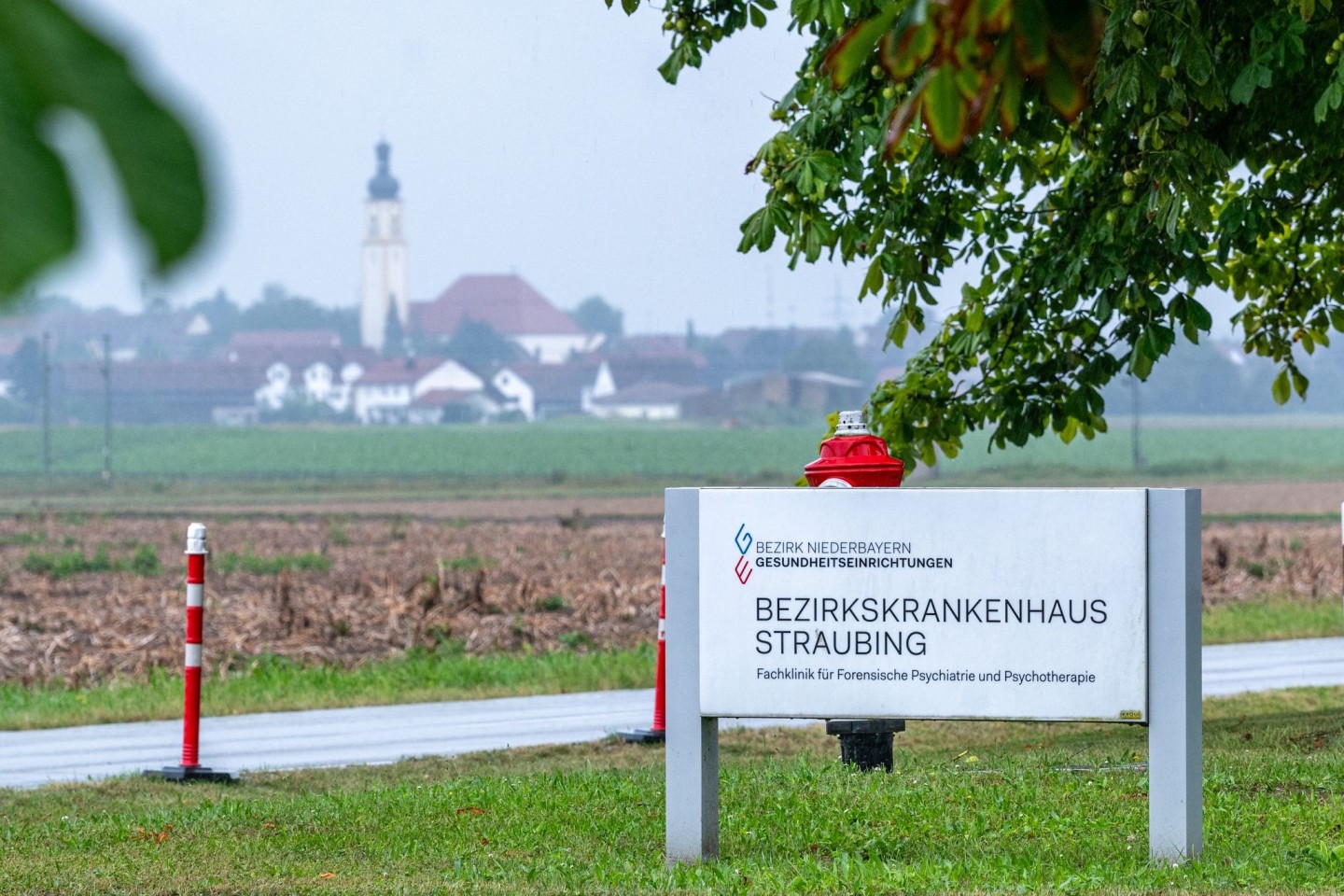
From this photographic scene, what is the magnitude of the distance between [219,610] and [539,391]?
12358cm

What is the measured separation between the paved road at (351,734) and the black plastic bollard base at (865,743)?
100 centimetres

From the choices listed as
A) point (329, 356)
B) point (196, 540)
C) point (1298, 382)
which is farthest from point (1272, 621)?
point (329, 356)

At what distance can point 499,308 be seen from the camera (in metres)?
176

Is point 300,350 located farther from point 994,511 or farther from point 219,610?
point 994,511

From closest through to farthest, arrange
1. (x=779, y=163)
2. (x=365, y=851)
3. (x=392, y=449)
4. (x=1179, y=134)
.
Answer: (x=365, y=851) → (x=1179, y=134) → (x=779, y=163) → (x=392, y=449)

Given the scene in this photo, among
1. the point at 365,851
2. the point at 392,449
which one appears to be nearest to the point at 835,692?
the point at 365,851

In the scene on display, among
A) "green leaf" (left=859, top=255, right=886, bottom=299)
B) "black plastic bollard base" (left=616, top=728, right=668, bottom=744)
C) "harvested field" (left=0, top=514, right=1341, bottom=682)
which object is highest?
"green leaf" (left=859, top=255, right=886, bottom=299)

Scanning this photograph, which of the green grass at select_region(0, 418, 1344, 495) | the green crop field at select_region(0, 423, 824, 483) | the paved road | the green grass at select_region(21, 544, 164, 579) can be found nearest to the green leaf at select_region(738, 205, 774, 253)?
the paved road

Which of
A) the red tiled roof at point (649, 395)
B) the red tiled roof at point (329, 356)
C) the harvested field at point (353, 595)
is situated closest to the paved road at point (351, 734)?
the harvested field at point (353, 595)

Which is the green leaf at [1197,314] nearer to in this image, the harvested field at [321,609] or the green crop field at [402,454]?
the harvested field at [321,609]

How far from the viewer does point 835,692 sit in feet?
20.6

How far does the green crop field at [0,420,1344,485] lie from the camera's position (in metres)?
80.8

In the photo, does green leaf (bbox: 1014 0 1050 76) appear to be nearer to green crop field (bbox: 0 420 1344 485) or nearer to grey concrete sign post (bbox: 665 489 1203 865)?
grey concrete sign post (bbox: 665 489 1203 865)

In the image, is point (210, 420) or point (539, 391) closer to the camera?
point (210, 420)
